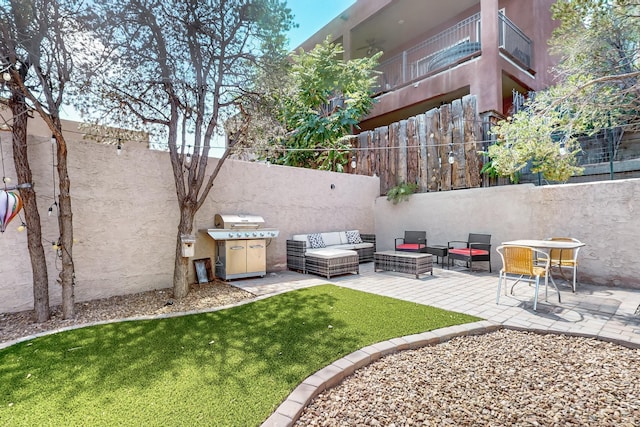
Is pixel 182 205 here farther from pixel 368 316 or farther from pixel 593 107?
pixel 593 107

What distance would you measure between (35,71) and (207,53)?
8.25ft

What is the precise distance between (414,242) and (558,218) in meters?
3.41

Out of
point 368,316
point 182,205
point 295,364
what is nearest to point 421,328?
point 368,316

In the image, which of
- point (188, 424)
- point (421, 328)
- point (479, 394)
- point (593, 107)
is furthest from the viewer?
point (593, 107)

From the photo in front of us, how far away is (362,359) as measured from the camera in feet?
9.60

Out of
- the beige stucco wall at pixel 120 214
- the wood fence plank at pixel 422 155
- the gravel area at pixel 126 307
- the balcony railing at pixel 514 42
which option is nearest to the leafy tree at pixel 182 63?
the gravel area at pixel 126 307

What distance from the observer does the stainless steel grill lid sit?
6723 millimetres

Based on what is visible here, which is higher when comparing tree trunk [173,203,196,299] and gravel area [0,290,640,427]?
tree trunk [173,203,196,299]

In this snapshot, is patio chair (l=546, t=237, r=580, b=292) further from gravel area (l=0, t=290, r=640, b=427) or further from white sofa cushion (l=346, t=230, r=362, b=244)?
white sofa cushion (l=346, t=230, r=362, b=244)

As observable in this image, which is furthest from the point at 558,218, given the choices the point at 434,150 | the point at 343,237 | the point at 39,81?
the point at 39,81

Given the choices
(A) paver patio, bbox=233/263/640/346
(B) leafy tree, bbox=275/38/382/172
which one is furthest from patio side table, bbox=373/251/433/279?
(B) leafy tree, bbox=275/38/382/172

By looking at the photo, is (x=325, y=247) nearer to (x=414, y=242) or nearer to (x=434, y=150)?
(x=414, y=242)

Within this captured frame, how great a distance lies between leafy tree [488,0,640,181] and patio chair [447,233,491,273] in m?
1.90

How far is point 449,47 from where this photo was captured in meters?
10.8
